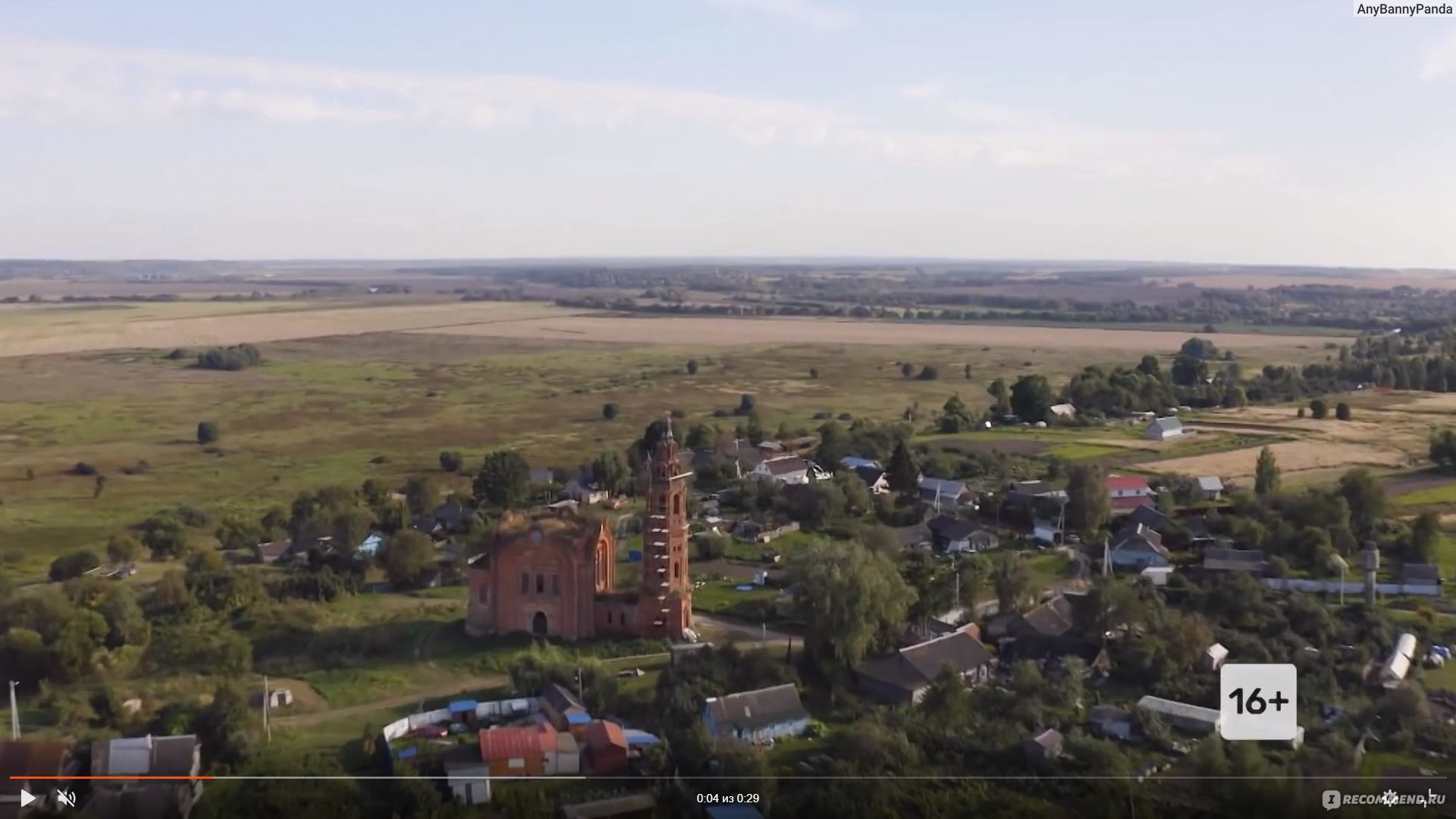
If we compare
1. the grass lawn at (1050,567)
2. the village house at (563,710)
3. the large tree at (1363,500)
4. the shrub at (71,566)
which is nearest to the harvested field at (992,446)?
the grass lawn at (1050,567)

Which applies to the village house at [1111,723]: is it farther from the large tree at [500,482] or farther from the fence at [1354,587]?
the large tree at [500,482]

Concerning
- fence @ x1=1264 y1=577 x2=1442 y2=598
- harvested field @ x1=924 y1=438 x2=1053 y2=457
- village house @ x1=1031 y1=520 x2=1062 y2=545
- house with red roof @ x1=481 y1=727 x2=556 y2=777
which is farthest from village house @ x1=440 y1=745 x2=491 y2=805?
harvested field @ x1=924 y1=438 x2=1053 y2=457

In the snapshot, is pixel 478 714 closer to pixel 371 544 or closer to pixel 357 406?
pixel 371 544

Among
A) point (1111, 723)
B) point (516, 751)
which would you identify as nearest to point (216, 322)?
point (516, 751)

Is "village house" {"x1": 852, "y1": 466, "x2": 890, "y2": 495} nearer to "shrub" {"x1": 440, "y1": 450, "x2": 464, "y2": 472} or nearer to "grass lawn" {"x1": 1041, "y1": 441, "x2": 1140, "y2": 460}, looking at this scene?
"grass lawn" {"x1": 1041, "y1": 441, "x2": 1140, "y2": 460}

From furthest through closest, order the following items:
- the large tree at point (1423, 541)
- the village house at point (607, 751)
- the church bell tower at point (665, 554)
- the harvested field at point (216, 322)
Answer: the harvested field at point (216, 322) < the large tree at point (1423, 541) < the church bell tower at point (665, 554) < the village house at point (607, 751)
